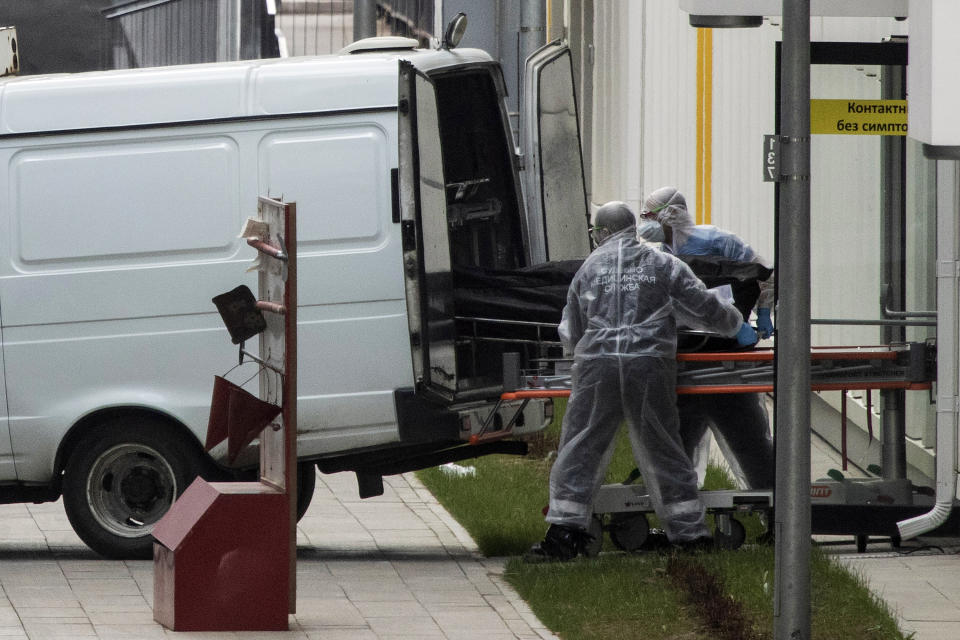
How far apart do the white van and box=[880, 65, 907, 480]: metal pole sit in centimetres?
181

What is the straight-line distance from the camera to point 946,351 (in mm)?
8734

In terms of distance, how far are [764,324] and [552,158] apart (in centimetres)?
155

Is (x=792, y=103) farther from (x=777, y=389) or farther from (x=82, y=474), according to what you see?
(x=82, y=474)

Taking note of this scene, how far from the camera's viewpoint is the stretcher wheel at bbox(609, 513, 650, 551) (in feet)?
29.4

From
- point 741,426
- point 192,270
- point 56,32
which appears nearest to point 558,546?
point 741,426

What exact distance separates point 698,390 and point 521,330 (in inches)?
38.9

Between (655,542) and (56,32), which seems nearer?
(655,542)

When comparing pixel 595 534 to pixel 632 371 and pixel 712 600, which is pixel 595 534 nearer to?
pixel 632 371

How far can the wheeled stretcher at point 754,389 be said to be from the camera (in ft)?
28.0

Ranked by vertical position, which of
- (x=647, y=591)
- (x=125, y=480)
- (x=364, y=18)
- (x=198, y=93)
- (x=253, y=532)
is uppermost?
(x=364, y=18)

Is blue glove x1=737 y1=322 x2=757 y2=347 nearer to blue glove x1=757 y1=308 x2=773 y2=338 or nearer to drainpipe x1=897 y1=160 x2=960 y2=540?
blue glove x1=757 y1=308 x2=773 y2=338

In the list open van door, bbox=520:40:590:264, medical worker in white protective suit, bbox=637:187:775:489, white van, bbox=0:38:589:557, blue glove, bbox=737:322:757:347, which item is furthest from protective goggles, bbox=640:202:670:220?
white van, bbox=0:38:589:557

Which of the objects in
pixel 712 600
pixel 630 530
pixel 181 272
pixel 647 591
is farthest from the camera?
pixel 630 530

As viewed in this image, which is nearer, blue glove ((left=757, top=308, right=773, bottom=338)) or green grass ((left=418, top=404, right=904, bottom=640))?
green grass ((left=418, top=404, right=904, bottom=640))
